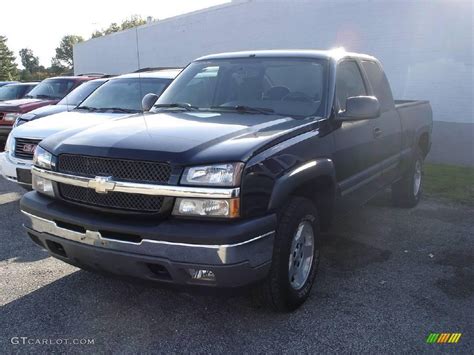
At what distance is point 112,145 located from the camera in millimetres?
3096

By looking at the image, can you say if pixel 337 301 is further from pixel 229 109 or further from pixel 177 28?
pixel 177 28

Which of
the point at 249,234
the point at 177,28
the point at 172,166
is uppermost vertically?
the point at 177,28

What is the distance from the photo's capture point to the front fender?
3018mm

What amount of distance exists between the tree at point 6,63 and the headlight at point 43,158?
2562 inches

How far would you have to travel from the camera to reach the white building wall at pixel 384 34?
13359 mm

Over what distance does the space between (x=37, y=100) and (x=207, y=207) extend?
27.1 ft

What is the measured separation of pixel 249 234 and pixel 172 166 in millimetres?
596

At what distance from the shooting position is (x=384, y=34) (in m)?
14.5

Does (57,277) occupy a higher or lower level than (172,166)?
lower

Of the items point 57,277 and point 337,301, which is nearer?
point 337,301

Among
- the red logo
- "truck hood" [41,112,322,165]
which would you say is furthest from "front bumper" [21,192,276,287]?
the red logo

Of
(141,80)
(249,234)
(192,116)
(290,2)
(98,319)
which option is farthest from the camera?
(290,2)

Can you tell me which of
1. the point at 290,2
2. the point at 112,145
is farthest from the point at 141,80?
the point at 290,2

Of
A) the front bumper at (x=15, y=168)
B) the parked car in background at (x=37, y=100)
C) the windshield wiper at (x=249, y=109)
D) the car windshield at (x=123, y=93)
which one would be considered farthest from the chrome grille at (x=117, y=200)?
the parked car in background at (x=37, y=100)
